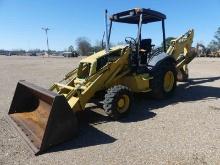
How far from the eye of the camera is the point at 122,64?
8.07m

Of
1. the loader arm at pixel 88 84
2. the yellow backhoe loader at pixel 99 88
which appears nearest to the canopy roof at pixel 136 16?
the yellow backhoe loader at pixel 99 88

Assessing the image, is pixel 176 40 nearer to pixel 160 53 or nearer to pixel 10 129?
pixel 160 53

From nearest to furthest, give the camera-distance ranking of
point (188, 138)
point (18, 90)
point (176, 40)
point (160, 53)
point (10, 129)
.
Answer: point (188, 138), point (10, 129), point (18, 90), point (160, 53), point (176, 40)

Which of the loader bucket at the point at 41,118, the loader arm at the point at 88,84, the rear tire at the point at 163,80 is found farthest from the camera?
the rear tire at the point at 163,80

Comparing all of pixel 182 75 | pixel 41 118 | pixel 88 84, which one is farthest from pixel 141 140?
pixel 182 75

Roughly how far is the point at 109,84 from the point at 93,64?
26.2 inches

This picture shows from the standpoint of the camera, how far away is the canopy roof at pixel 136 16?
875 centimetres

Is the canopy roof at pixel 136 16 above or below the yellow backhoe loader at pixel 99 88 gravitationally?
above

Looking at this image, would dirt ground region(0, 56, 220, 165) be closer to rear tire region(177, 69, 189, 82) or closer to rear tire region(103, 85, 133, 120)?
rear tire region(103, 85, 133, 120)

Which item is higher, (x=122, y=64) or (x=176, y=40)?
(x=176, y=40)

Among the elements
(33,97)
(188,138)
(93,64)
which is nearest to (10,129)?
(33,97)

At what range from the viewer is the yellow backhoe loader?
5.73 metres

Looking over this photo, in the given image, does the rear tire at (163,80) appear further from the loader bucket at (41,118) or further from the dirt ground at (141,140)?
the loader bucket at (41,118)

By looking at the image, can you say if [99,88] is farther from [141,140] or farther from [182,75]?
[182,75]
